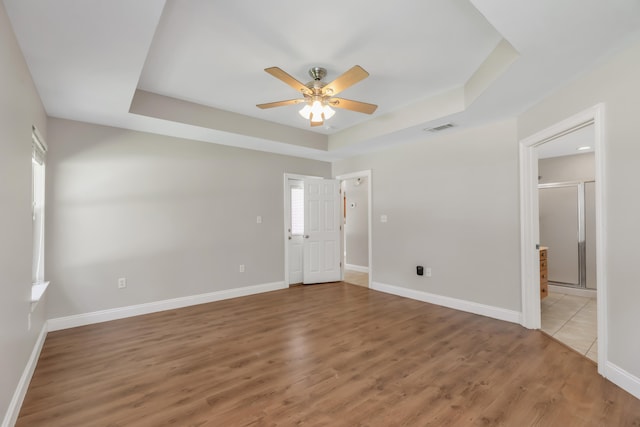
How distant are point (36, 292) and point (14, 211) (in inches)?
49.7

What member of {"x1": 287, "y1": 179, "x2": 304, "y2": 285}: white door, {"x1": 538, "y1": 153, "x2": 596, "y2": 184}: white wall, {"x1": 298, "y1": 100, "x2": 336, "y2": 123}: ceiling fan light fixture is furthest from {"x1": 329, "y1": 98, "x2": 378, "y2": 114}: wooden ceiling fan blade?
{"x1": 538, "y1": 153, "x2": 596, "y2": 184}: white wall

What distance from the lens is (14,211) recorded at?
6.33 feet

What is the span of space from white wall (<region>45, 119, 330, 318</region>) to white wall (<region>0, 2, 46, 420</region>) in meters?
1.08

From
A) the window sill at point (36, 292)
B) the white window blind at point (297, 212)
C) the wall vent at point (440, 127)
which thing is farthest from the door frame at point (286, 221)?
the window sill at point (36, 292)

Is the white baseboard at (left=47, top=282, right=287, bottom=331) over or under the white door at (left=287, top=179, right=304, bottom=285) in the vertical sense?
under

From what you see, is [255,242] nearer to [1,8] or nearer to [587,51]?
[1,8]

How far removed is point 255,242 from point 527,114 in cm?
411

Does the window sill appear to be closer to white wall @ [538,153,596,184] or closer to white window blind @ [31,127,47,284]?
white window blind @ [31,127,47,284]

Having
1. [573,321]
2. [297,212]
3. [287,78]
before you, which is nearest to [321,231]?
[297,212]

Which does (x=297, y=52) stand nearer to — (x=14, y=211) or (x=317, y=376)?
(x=14, y=211)

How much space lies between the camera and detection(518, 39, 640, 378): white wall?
202 cm

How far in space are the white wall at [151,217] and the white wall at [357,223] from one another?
2.34 meters

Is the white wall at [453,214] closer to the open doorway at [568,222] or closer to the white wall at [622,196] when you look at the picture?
the open doorway at [568,222]

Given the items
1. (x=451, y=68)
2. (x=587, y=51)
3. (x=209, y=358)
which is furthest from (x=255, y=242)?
(x=587, y=51)
